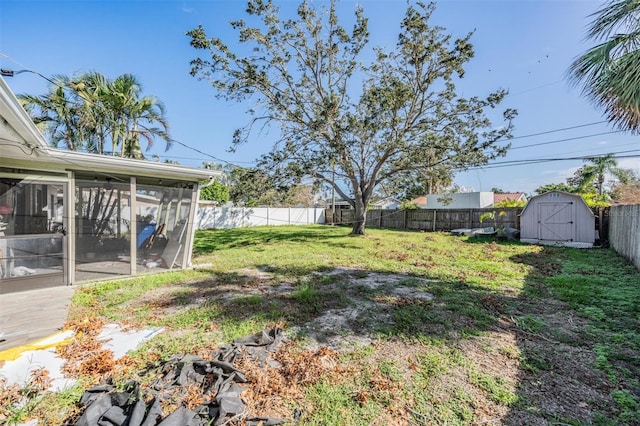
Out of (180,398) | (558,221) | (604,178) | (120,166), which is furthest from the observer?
(604,178)

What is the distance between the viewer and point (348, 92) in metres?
10.9

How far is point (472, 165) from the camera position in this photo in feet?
33.9

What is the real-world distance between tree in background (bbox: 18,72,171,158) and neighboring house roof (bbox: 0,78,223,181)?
5.94m

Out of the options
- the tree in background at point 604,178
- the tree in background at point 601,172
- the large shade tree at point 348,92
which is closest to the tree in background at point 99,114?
the large shade tree at point 348,92

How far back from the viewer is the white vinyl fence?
16.2 metres

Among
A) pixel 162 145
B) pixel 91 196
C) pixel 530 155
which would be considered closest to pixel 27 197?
pixel 91 196

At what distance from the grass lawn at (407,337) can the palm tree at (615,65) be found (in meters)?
2.49

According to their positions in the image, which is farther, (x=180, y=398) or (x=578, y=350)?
(x=578, y=350)

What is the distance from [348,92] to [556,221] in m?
8.74

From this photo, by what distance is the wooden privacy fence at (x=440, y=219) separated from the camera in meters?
11.5

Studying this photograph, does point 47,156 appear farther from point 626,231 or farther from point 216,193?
point 216,193

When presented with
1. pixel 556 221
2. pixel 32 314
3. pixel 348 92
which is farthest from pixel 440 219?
pixel 32 314

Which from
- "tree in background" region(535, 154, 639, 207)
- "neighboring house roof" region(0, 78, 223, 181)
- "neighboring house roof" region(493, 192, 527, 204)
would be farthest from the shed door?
"neighboring house roof" region(493, 192, 527, 204)

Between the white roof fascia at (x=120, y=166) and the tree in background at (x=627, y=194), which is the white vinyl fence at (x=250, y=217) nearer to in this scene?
the white roof fascia at (x=120, y=166)
